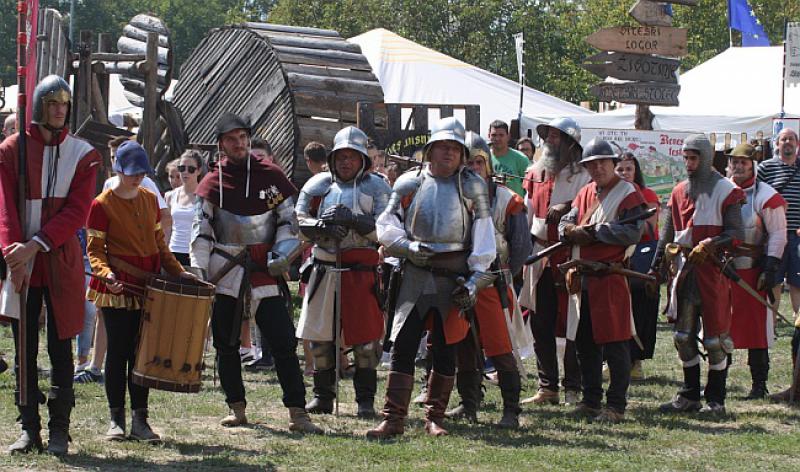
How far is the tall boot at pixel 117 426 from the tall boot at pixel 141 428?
0.06 metres

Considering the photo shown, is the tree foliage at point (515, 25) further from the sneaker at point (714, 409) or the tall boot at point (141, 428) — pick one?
the tall boot at point (141, 428)

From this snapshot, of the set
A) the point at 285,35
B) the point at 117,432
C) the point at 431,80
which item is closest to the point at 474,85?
the point at 431,80

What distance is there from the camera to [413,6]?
4344 centimetres

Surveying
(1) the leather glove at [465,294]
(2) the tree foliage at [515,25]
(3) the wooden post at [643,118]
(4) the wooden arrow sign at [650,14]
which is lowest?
(1) the leather glove at [465,294]

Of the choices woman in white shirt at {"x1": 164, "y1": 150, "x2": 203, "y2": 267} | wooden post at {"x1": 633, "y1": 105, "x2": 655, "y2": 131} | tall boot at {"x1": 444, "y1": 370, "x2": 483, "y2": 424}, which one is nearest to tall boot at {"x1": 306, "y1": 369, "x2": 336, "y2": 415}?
tall boot at {"x1": 444, "y1": 370, "x2": 483, "y2": 424}

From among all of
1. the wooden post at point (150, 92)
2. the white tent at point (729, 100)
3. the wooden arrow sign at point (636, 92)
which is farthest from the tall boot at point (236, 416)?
the white tent at point (729, 100)

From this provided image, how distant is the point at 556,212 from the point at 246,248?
7.31 ft

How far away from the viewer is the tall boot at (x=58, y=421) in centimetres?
694

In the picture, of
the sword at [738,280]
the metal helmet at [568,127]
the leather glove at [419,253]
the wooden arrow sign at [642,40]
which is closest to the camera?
the leather glove at [419,253]

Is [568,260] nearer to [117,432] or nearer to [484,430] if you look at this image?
[484,430]

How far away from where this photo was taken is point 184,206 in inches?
415

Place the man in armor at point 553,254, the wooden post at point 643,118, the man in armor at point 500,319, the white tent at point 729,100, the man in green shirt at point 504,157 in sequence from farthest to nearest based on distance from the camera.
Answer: the white tent at point 729,100 < the wooden post at point 643,118 < the man in green shirt at point 504,157 < the man in armor at point 553,254 < the man in armor at point 500,319

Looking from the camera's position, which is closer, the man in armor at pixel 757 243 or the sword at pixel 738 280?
the sword at pixel 738 280

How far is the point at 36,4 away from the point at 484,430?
11.9ft
